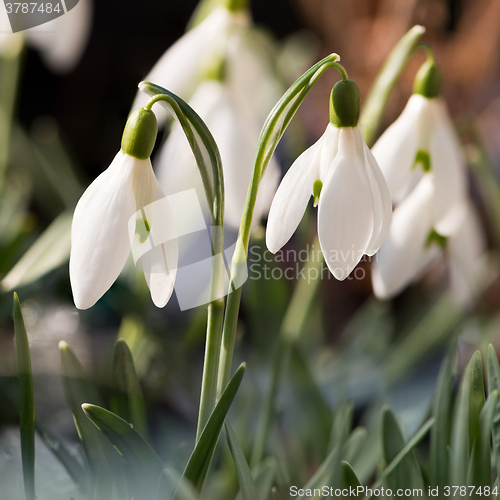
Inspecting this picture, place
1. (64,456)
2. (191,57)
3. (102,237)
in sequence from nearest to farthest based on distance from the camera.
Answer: (102,237), (64,456), (191,57)

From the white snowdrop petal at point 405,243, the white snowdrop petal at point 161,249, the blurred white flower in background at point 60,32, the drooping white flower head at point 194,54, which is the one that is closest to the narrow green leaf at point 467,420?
the white snowdrop petal at point 405,243

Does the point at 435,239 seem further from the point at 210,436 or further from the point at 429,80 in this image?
the point at 210,436

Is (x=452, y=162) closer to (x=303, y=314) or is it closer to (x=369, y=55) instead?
(x=303, y=314)

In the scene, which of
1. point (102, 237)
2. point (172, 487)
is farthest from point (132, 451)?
point (102, 237)

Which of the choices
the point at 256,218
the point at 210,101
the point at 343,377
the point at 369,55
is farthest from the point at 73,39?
the point at 369,55

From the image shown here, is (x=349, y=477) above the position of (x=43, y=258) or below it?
below

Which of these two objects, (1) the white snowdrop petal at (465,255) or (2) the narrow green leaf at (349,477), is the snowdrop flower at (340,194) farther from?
→ (1) the white snowdrop petal at (465,255)

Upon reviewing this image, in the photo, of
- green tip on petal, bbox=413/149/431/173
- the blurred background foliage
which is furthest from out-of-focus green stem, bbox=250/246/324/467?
green tip on petal, bbox=413/149/431/173

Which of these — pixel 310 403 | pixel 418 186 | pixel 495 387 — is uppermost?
pixel 418 186

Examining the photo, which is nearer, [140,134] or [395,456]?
[140,134]
